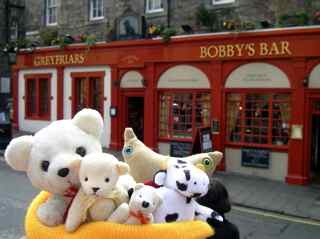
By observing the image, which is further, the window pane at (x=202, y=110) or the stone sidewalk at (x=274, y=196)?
the window pane at (x=202, y=110)

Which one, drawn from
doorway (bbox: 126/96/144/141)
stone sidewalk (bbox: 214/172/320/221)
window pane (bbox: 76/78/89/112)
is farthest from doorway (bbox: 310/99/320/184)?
window pane (bbox: 76/78/89/112)

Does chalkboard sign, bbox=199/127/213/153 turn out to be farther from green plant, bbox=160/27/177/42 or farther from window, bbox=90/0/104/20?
window, bbox=90/0/104/20

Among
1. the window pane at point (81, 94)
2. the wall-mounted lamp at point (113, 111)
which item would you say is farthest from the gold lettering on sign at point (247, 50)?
the window pane at point (81, 94)

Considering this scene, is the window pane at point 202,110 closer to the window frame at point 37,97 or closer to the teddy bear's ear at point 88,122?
the window frame at point 37,97

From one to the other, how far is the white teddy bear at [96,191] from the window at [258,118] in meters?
9.54

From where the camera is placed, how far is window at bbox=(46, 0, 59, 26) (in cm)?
1956

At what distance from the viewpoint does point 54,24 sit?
19.6 metres

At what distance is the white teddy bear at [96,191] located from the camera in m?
2.99

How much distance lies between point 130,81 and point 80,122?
39.4ft

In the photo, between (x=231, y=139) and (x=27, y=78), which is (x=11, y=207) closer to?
(x=231, y=139)

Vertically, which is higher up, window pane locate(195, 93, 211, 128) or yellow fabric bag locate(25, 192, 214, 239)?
window pane locate(195, 93, 211, 128)

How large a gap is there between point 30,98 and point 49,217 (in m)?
17.0

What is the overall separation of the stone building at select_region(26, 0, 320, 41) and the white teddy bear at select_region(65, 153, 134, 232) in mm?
10081

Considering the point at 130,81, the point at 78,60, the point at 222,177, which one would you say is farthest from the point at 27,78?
the point at 222,177
